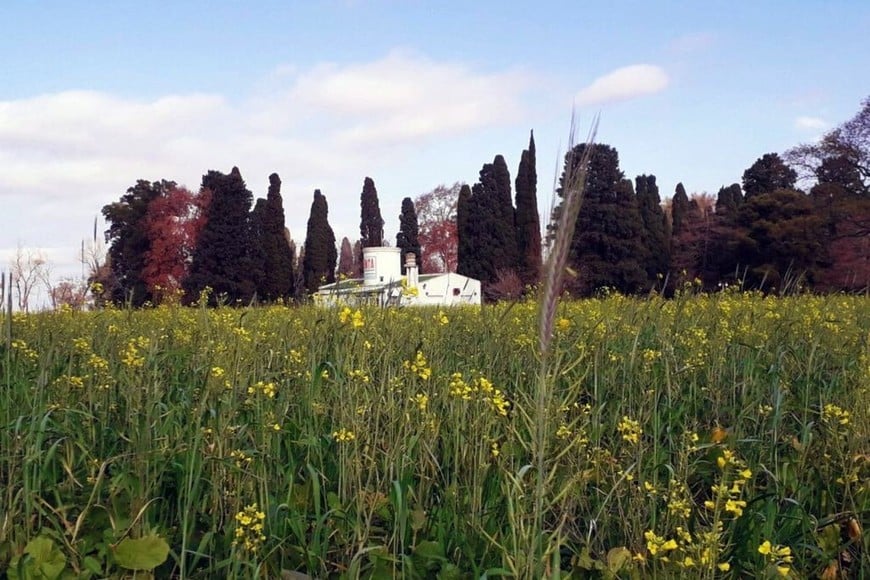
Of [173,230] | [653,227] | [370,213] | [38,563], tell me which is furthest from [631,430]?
[370,213]

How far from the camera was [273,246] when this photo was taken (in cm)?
3853

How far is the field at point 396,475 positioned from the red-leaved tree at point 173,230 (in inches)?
1532

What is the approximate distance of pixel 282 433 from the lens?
110 inches

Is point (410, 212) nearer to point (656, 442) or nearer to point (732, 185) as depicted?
point (732, 185)

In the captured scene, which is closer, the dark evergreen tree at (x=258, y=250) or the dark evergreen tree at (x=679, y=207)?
the dark evergreen tree at (x=258, y=250)

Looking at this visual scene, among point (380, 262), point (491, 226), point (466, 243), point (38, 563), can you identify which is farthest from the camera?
point (466, 243)

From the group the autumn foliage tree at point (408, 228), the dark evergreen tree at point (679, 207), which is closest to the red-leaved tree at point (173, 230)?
the autumn foliage tree at point (408, 228)

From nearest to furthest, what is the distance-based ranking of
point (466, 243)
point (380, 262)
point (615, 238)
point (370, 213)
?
point (380, 262), point (615, 238), point (466, 243), point (370, 213)

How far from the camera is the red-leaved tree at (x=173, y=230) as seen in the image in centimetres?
4028

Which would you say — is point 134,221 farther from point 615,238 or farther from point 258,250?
point 615,238

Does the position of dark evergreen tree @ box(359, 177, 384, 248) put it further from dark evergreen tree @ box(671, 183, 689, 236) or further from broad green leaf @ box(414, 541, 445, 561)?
broad green leaf @ box(414, 541, 445, 561)

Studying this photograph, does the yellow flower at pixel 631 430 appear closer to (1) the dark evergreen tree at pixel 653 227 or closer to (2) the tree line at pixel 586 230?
(2) the tree line at pixel 586 230

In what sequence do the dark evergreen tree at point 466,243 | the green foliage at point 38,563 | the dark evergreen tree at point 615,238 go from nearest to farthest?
the green foliage at point 38,563 < the dark evergreen tree at point 615,238 < the dark evergreen tree at point 466,243

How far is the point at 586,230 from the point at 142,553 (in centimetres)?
2948
